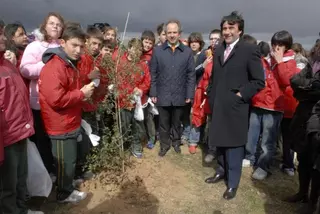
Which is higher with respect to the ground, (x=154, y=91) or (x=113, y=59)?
(x=113, y=59)

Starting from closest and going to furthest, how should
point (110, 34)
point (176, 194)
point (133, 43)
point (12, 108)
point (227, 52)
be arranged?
point (12, 108)
point (227, 52)
point (176, 194)
point (133, 43)
point (110, 34)

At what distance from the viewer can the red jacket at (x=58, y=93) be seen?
3.26m

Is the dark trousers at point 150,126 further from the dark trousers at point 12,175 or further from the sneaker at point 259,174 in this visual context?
the dark trousers at point 12,175

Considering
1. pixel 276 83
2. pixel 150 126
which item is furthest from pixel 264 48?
pixel 150 126

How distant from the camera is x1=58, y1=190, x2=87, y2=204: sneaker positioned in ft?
12.6

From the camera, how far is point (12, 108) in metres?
2.81

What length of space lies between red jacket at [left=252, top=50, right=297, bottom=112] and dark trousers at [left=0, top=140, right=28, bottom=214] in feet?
11.7

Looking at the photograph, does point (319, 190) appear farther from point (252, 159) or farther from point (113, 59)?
point (113, 59)

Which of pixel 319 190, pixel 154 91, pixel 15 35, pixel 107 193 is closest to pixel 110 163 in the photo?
pixel 107 193

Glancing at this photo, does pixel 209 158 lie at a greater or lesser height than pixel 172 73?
lesser

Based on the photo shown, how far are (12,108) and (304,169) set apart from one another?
3.68 meters

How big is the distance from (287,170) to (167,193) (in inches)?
91.4

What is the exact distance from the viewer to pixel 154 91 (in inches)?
207

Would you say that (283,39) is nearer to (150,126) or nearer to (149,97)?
(149,97)
